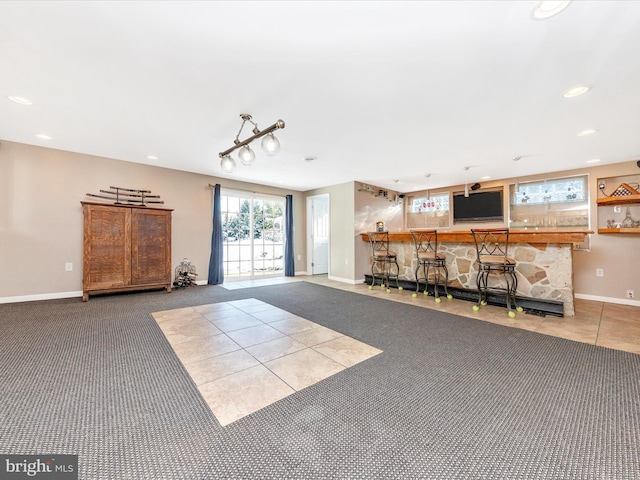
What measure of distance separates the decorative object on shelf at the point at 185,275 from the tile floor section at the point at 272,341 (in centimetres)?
186

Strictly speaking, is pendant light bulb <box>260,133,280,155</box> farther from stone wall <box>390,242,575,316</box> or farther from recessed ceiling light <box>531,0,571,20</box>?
stone wall <box>390,242,575,316</box>

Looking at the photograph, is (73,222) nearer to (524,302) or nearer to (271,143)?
(271,143)

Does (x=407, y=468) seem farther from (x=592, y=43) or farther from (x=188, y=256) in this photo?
(x=188, y=256)

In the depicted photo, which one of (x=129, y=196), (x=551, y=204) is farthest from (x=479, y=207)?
(x=129, y=196)

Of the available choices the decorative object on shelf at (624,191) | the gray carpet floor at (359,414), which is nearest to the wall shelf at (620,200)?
the decorative object on shelf at (624,191)

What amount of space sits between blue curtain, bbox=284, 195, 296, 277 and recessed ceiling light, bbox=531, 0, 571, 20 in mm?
5774

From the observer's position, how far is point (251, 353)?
2240 mm

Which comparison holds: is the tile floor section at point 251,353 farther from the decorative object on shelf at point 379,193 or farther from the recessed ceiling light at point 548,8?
the decorative object on shelf at point 379,193

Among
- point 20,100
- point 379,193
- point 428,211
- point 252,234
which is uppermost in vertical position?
point 20,100

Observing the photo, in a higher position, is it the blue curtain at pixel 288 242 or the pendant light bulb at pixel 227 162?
the pendant light bulb at pixel 227 162

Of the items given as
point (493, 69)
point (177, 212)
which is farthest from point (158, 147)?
point (493, 69)

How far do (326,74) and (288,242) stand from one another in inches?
199

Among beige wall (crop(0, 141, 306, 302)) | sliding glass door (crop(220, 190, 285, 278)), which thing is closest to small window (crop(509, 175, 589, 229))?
sliding glass door (crop(220, 190, 285, 278))

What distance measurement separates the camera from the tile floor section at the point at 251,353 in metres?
1.67
